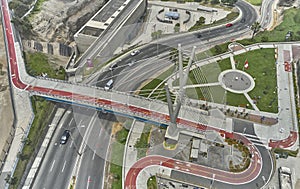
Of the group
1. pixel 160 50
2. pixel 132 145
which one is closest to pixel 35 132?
pixel 132 145

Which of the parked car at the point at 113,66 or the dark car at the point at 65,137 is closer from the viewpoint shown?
the dark car at the point at 65,137

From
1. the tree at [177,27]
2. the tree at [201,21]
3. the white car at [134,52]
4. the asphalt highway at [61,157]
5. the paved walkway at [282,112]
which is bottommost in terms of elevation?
the asphalt highway at [61,157]

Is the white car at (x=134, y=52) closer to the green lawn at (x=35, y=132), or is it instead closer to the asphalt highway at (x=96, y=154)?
the asphalt highway at (x=96, y=154)

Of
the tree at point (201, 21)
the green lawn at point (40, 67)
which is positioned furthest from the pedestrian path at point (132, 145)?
the tree at point (201, 21)

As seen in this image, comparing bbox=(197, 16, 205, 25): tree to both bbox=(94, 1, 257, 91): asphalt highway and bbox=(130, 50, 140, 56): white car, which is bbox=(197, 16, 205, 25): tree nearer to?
bbox=(94, 1, 257, 91): asphalt highway

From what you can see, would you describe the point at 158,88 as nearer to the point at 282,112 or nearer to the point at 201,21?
the point at 282,112

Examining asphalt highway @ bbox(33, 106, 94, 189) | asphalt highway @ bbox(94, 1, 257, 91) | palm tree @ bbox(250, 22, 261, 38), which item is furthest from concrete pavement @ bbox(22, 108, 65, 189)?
palm tree @ bbox(250, 22, 261, 38)
